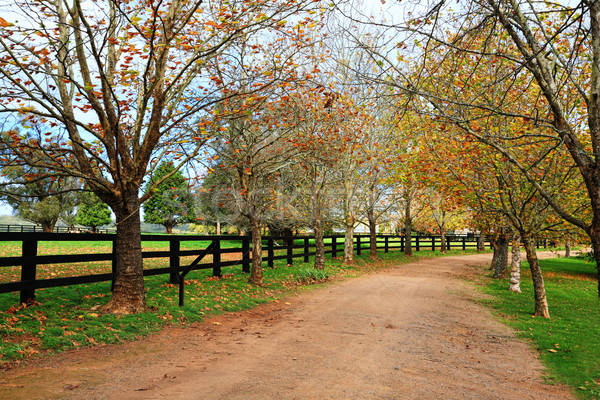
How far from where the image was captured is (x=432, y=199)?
28812 mm

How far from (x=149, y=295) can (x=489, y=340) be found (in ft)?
23.1

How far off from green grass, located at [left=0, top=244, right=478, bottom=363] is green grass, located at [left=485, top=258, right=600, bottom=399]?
6.04 m

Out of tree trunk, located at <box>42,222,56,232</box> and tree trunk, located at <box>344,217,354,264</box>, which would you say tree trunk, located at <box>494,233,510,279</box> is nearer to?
tree trunk, located at <box>344,217,354,264</box>

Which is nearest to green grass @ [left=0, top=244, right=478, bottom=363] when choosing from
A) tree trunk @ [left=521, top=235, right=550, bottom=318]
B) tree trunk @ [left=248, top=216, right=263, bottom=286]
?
tree trunk @ [left=248, top=216, right=263, bottom=286]

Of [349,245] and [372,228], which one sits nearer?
[349,245]

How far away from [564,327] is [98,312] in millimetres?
9437

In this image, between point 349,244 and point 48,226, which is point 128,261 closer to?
point 349,244

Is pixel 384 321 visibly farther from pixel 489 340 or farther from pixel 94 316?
pixel 94 316

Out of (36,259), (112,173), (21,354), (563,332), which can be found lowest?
(563,332)

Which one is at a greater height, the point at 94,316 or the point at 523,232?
the point at 523,232

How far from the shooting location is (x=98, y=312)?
6.96 m

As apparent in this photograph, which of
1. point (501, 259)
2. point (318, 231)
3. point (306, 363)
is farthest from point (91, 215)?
point (306, 363)

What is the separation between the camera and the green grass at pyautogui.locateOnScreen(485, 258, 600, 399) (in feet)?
17.6

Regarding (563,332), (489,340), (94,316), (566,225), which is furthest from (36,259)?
(566,225)
